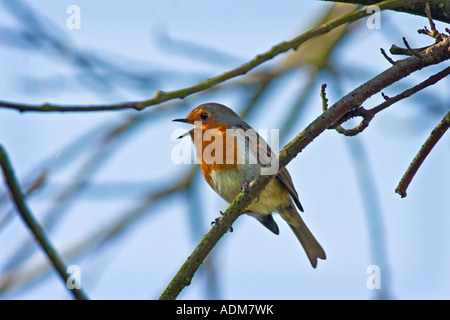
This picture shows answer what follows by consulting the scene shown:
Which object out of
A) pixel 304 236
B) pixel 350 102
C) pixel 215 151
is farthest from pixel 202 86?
pixel 304 236

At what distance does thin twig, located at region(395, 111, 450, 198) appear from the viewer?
2885mm

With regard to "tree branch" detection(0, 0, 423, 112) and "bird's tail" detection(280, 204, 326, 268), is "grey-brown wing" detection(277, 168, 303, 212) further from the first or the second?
"tree branch" detection(0, 0, 423, 112)

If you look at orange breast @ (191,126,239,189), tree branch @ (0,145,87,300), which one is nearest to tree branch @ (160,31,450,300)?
tree branch @ (0,145,87,300)

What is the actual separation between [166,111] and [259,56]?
11.4 feet

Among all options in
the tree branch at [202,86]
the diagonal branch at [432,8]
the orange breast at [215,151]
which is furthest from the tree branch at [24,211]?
the orange breast at [215,151]

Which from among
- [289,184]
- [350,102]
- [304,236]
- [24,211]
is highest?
[289,184]

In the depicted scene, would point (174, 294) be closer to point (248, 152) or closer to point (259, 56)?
point (259, 56)

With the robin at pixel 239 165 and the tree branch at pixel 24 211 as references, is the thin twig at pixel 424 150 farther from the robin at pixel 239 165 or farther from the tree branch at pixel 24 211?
the robin at pixel 239 165

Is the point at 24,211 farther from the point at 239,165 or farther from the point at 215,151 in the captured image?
the point at 215,151

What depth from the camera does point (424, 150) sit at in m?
2.91

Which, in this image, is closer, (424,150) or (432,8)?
(424,150)

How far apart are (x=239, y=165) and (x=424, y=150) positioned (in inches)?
94.1

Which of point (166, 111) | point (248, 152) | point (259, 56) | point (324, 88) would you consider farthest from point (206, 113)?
point (259, 56)
